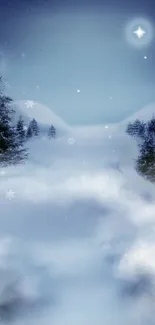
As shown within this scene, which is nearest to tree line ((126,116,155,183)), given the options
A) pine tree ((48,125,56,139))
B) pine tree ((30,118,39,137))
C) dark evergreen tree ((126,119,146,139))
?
dark evergreen tree ((126,119,146,139))

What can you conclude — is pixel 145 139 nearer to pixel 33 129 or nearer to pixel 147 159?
pixel 147 159

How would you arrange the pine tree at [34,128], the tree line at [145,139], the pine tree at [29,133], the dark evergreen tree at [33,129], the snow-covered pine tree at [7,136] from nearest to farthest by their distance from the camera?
the snow-covered pine tree at [7,136] → the pine tree at [29,133] → the dark evergreen tree at [33,129] → the pine tree at [34,128] → the tree line at [145,139]

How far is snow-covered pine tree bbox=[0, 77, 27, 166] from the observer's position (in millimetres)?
13961

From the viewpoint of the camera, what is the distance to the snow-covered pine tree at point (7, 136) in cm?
1396

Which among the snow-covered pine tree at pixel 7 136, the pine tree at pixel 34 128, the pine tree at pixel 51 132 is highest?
the pine tree at pixel 51 132

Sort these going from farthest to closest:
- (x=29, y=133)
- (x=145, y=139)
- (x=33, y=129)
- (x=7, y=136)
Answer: (x=145, y=139), (x=33, y=129), (x=29, y=133), (x=7, y=136)

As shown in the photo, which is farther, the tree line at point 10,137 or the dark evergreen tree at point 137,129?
the dark evergreen tree at point 137,129

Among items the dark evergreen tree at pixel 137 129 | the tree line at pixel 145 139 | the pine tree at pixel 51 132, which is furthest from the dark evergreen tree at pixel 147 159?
the pine tree at pixel 51 132

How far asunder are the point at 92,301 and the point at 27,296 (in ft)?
117

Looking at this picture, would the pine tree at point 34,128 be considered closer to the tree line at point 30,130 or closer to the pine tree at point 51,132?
the tree line at point 30,130

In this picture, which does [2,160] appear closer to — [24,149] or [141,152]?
[24,149]

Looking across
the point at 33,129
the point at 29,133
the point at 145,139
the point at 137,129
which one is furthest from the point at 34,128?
the point at 145,139

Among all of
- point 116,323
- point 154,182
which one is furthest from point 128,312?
point 154,182

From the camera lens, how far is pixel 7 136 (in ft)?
46.0
